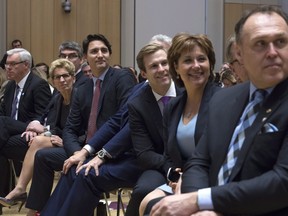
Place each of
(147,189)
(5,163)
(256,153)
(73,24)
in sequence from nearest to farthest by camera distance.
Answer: (256,153) < (147,189) < (5,163) < (73,24)

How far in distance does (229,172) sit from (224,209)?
0.17 metres

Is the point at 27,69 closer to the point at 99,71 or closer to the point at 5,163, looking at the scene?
the point at 5,163

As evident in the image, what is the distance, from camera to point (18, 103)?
228 inches

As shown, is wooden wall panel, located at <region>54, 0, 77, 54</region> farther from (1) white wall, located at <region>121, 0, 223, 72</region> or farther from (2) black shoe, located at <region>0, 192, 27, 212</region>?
(2) black shoe, located at <region>0, 192, 27, 212</region>

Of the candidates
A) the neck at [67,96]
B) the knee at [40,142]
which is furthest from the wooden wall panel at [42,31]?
the knee at [40,142]

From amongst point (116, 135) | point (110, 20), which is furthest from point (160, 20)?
point (116, 135)

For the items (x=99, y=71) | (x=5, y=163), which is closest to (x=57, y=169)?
(x=99, y=71)

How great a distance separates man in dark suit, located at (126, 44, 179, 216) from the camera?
11.6 feet

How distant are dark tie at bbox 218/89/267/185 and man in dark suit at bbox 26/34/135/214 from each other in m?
2.24

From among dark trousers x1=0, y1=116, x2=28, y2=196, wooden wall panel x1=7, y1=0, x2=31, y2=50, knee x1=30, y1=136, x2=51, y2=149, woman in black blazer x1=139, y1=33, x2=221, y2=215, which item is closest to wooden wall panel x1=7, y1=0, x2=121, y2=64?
wooden wall panel x1=7, y1=0, x2=31, y2=50

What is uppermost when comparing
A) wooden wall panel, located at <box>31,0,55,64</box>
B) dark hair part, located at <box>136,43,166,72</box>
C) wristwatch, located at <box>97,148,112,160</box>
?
wooden wall panel, located at <box>31,0,55,64</box>

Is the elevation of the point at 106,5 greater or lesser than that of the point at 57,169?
greater

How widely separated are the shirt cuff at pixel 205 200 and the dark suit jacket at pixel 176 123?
92cm

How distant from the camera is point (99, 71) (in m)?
4.73
